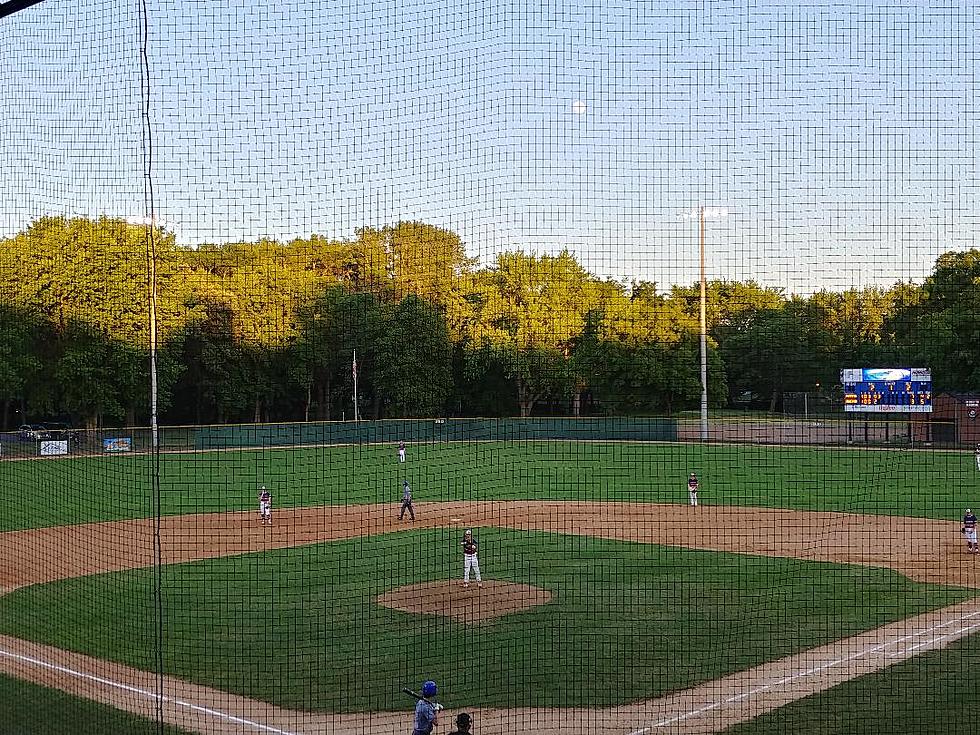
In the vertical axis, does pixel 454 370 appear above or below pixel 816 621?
above

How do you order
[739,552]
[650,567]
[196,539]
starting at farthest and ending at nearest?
[196,539] < [739,552] < [650,567]

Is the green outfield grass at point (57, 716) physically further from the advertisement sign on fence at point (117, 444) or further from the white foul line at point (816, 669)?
the advertisement sign on fence at point (117, 444)

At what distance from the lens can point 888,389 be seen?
27.3m

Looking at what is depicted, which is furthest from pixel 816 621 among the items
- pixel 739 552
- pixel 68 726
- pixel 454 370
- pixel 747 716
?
pixel 454 370

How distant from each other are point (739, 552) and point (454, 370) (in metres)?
6.11

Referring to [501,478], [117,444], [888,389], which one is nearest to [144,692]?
[501,478]

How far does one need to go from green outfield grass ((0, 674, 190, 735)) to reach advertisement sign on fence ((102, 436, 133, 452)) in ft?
70.7

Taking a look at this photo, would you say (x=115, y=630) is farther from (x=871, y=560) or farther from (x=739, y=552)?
(x=871, y=560)

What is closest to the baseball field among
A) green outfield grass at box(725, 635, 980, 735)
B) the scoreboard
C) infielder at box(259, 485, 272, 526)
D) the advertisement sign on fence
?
green outfield grass at box(725, 635, 980, 735)

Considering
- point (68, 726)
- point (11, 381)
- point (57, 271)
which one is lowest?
point (68, 726)

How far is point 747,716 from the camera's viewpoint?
27.9 ft

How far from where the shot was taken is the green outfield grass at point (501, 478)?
74.5 ft

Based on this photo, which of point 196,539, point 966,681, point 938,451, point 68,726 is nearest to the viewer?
point 68,726

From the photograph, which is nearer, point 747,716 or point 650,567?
point 747,716
